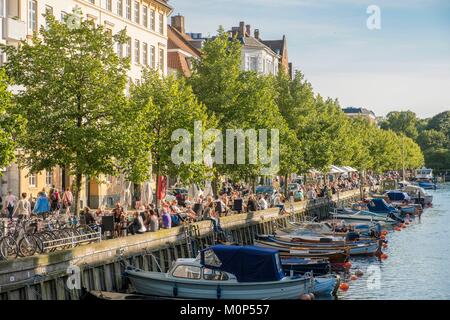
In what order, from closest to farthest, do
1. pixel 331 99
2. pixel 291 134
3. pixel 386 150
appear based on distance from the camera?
1. pixel 291 134
2. pixel 331 99
3. pixel 386 150

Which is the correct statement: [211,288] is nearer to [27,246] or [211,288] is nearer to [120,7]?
[27,246]

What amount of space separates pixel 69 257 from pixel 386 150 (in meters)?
119

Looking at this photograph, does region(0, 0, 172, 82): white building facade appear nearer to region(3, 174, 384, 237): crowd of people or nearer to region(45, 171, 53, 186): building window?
region(45, 171, 53, 186): building window

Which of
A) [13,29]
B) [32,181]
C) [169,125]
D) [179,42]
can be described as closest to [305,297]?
[169,125]

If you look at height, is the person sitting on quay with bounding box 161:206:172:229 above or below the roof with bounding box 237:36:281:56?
below

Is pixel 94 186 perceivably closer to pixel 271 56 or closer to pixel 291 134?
pixel 291 134

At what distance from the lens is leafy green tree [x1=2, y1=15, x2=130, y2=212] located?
40000 mm

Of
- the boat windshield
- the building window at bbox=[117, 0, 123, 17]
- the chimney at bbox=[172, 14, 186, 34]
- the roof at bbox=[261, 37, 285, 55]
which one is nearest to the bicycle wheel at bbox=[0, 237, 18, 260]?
the boat windshield

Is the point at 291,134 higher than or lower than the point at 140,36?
lower

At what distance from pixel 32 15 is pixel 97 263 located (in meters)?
27.6

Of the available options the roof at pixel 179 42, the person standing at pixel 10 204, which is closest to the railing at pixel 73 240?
the person standing at pixel 10 204

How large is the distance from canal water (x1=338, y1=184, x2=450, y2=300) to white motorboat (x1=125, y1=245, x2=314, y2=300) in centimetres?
601

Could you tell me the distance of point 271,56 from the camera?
13175 centimetres
